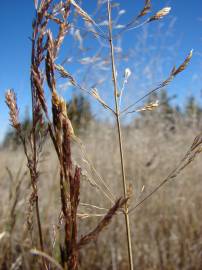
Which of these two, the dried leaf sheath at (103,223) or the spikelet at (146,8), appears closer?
the dried leaf sheath at (103,223)

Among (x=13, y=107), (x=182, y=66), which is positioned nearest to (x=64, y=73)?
(x=13, y=107)

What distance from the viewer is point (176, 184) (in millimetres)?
3154

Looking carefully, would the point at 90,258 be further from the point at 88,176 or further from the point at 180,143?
the point at 180,143

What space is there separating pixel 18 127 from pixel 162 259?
5.89ft

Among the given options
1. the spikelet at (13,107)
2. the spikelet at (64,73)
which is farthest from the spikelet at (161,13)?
the spikelet at (13,107)

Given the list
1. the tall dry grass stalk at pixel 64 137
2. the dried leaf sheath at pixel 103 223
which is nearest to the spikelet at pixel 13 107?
the tall dry grass stalk at pixel 64 137

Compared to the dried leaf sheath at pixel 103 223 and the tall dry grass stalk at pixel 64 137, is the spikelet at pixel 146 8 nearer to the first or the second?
the tall dry grass stalk at pixel 64 137

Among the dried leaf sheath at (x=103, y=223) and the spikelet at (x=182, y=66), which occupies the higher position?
the spikelet at (x=182, y=66)

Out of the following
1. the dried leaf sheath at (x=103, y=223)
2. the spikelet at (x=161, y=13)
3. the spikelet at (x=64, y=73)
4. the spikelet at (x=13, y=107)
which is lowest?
the dried leaf sheath at (x=103, y=223)

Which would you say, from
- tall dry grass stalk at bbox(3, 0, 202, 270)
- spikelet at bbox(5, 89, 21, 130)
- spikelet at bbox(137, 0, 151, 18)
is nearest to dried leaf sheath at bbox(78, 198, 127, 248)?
tall dry grass stalk at bbox(3, 0, 202, 270)

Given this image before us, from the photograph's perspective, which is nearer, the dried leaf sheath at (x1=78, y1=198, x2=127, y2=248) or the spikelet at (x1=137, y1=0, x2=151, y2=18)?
the dried leaf sheath at (x1=78, y1=198, x2=127, y2=248)

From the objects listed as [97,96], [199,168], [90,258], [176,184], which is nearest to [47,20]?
[97,96]

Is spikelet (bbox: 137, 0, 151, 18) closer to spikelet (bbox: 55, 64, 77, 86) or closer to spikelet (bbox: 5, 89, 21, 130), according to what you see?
spikelet (bbox: 55, 64, 77, 86)

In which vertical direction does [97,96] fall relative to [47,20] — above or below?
below
